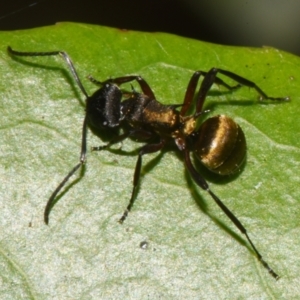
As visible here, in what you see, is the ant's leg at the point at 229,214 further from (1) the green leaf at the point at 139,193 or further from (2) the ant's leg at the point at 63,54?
(2) the ant's leg at the point at 63,54

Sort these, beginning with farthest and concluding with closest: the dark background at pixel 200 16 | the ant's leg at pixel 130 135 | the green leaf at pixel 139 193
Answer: the dark background at pixel 200 16 → the ant's leg at pixel 130 135 → the green leaf at pixel 139 193

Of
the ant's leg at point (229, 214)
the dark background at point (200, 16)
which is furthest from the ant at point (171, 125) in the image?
the dark background at point (200, 16)

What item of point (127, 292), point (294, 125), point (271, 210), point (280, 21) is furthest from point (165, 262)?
point (280, 21)

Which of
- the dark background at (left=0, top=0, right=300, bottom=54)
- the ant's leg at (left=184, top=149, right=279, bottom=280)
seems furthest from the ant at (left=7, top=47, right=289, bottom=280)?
the dark background at (left=0, top=0, right=300, bottom=54)

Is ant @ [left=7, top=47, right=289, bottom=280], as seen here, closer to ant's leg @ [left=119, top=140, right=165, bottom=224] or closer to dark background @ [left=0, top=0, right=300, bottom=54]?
ant's leg @ [left=119, top=140, right=165, bottom=224]

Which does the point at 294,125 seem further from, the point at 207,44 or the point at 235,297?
the point at 235,297

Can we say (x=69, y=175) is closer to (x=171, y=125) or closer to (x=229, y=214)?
(x=171, y=125)

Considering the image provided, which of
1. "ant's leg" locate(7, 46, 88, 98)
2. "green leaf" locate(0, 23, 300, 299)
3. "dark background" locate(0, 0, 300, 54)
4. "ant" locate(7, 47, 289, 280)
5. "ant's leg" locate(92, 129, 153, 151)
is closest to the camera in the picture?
"green leaf" locate(0, 23, 300, 299)
